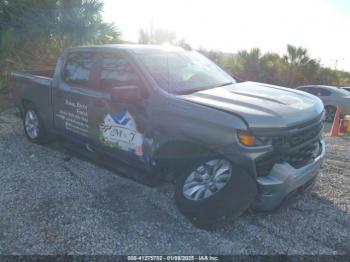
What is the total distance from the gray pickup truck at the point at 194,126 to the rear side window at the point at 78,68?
0.02 meters

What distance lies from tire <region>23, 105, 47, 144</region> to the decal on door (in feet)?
6.53

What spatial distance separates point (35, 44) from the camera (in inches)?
438

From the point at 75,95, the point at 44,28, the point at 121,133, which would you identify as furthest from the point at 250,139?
the point at 44,28

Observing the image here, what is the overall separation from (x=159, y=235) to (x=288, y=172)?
1380 mm

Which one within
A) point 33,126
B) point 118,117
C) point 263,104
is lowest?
point 33,126

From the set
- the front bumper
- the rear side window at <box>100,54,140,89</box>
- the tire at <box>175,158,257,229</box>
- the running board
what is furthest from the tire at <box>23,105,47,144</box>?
the front bumper

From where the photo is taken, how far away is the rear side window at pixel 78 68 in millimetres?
4734

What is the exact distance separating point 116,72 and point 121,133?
785 mm

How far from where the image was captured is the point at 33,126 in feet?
20.0

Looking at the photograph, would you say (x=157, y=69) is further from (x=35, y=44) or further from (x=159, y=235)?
(x=35, y=44)

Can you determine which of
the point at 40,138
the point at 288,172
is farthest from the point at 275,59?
the point at 288,172

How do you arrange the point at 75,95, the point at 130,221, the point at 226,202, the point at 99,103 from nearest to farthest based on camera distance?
1. the point at 226,202
2. the point at 130,221
3. the point at 99,103
4. the point at 75,95

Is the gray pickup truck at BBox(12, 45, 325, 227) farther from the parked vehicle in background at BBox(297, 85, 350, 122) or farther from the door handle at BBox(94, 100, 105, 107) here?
the parked vehicle in background at BBox(297, 85, 350, 122)

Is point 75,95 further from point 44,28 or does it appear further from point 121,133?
point 44,28
